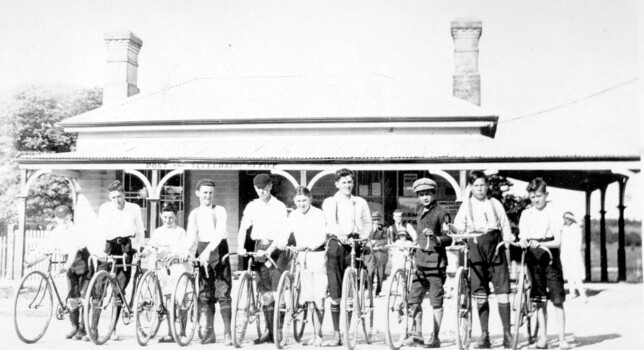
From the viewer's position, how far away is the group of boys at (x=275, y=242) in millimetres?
5645

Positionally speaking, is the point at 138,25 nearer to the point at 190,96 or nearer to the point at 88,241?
Answer: the point at 88,241

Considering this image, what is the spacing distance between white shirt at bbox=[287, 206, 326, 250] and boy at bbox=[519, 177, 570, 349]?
1.88 m

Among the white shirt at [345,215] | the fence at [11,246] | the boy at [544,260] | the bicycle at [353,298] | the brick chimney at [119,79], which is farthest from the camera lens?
the brick chimney at [119,79]

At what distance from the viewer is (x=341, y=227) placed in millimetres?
5910

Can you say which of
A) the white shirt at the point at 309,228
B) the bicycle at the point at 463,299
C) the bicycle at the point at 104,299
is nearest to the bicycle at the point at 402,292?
the bicycle at the point at 463,299

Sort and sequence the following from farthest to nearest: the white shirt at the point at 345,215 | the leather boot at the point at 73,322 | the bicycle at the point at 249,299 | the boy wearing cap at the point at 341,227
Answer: the leather boot at the point at 73,322 < the white shirt at the point at 345,215 < the boy wearing cap at the point at 341,227 < the bicycle at the point at 249,299

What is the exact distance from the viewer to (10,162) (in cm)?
1077

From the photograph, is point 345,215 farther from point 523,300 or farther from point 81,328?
point 81,328

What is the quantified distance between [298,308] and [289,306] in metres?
0.16

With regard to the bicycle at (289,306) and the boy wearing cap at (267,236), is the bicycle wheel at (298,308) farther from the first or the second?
the boy wearing cap at (267,236)

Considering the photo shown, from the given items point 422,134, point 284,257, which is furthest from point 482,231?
point 422,134

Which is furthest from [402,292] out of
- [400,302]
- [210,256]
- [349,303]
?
[210,256]

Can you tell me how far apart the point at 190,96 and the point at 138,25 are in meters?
7.52

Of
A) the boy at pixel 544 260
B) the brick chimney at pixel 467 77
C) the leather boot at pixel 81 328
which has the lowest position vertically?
the leather boot at pixel 81 328
